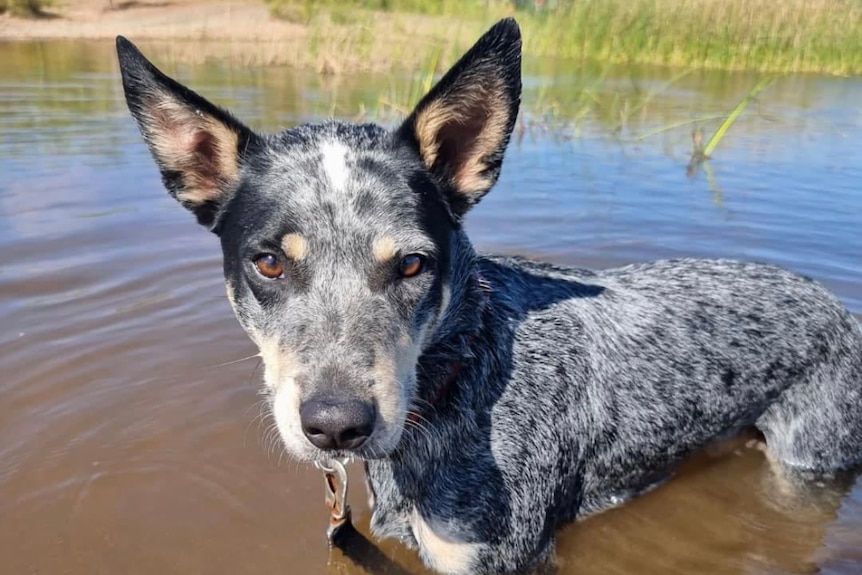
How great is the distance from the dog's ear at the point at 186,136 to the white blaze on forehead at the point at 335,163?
0.40m

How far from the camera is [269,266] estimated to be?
2.89 metres

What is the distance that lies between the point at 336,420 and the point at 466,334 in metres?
1.04

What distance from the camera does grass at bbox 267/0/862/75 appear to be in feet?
54.3

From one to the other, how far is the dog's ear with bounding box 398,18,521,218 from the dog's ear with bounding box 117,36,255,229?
82cm

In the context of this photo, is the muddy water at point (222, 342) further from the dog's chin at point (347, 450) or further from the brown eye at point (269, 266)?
the brown eye at point (269, 266)

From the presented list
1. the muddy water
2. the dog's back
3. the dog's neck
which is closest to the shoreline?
the muddy water

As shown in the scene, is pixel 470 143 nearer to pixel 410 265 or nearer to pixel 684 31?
pixel 410 265

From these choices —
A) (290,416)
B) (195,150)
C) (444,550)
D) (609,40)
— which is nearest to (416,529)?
(444,550)

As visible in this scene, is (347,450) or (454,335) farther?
(454,335)

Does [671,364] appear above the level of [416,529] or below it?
above

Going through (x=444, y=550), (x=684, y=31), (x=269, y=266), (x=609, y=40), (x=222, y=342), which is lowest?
(x=222, y=342)

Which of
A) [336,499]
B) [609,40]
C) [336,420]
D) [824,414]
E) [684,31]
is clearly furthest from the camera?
[684,31]

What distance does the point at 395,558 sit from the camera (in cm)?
370

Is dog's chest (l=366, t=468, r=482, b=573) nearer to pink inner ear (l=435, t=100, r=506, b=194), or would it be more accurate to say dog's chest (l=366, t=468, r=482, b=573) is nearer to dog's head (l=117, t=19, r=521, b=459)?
dog's head (l=117, t=19, r=521, b=459)
